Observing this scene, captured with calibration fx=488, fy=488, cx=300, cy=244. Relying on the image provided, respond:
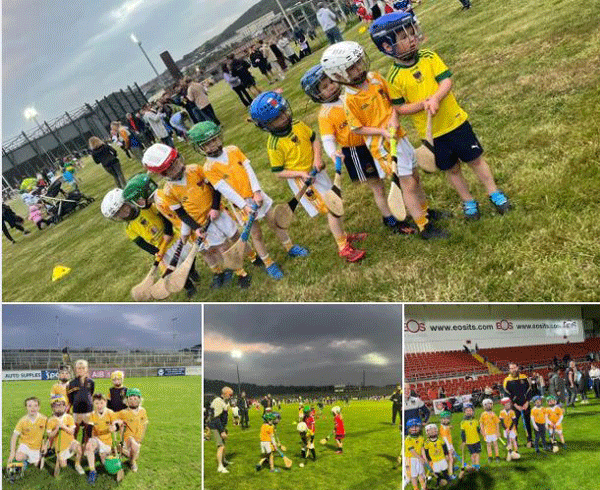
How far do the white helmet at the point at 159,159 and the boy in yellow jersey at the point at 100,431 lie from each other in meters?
2.19

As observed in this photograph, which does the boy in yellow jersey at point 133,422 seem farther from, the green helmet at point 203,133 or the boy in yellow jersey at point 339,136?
the boy in yellow jersey at point 339,136

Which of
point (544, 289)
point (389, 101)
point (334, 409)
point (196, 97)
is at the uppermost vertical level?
point (196, 97)

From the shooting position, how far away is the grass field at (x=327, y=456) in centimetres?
430

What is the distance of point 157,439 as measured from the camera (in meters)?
4.59

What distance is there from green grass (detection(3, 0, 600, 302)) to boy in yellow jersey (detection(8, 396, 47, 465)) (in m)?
1.73

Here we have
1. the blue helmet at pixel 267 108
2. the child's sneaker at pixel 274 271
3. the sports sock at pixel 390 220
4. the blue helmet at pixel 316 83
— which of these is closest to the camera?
the blue helmet at pixel 316 83

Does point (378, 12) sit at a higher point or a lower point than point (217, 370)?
higher

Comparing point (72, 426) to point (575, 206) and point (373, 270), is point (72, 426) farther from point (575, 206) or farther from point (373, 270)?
point (575, 206)

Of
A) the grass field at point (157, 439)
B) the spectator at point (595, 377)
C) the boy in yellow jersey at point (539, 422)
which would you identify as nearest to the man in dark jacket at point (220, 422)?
the grass field at point (157, 439)

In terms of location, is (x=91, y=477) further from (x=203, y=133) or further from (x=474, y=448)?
(x=474, y=448)

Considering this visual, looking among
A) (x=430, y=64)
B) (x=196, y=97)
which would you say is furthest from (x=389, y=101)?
(x=196, y=97)

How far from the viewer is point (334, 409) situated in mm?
4461

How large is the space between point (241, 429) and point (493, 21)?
974cm

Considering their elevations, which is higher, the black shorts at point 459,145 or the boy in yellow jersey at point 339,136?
the boy in yellow jersey at point 339,136
